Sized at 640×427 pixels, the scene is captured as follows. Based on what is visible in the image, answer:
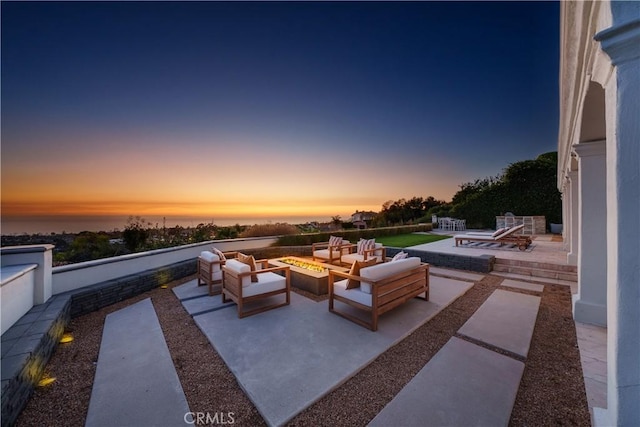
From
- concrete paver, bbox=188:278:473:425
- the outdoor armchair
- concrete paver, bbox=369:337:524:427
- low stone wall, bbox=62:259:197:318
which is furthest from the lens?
the outdoor armchair

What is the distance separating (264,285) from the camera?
13.6 feet

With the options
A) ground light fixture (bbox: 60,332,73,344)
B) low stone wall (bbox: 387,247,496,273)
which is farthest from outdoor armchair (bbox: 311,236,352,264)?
ground light fixture (bbox: 60,332,73,344)

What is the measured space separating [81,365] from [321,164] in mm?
10098

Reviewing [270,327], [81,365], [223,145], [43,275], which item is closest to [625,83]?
[270,327]

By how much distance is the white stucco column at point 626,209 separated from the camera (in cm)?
114

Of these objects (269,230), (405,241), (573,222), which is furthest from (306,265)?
(573,222)

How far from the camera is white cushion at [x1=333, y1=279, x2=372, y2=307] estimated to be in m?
3.49

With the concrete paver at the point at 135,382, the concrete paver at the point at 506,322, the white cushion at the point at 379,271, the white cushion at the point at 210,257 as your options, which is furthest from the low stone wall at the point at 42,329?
the concrete paver at the point at 506,322

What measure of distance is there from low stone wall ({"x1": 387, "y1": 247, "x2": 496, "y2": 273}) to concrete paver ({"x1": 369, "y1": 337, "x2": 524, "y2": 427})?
176 inches

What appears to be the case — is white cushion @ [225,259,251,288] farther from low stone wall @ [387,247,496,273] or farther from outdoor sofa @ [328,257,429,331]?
low stone wall @ [387,247,496,273]

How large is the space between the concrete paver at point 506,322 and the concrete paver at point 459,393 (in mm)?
374

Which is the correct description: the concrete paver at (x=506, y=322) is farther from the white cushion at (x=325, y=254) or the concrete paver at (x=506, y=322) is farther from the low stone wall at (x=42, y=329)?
the low stone wall at (x=42, y=329)

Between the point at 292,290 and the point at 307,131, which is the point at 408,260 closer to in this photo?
the point at 292,290

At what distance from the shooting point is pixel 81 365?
273 cm
